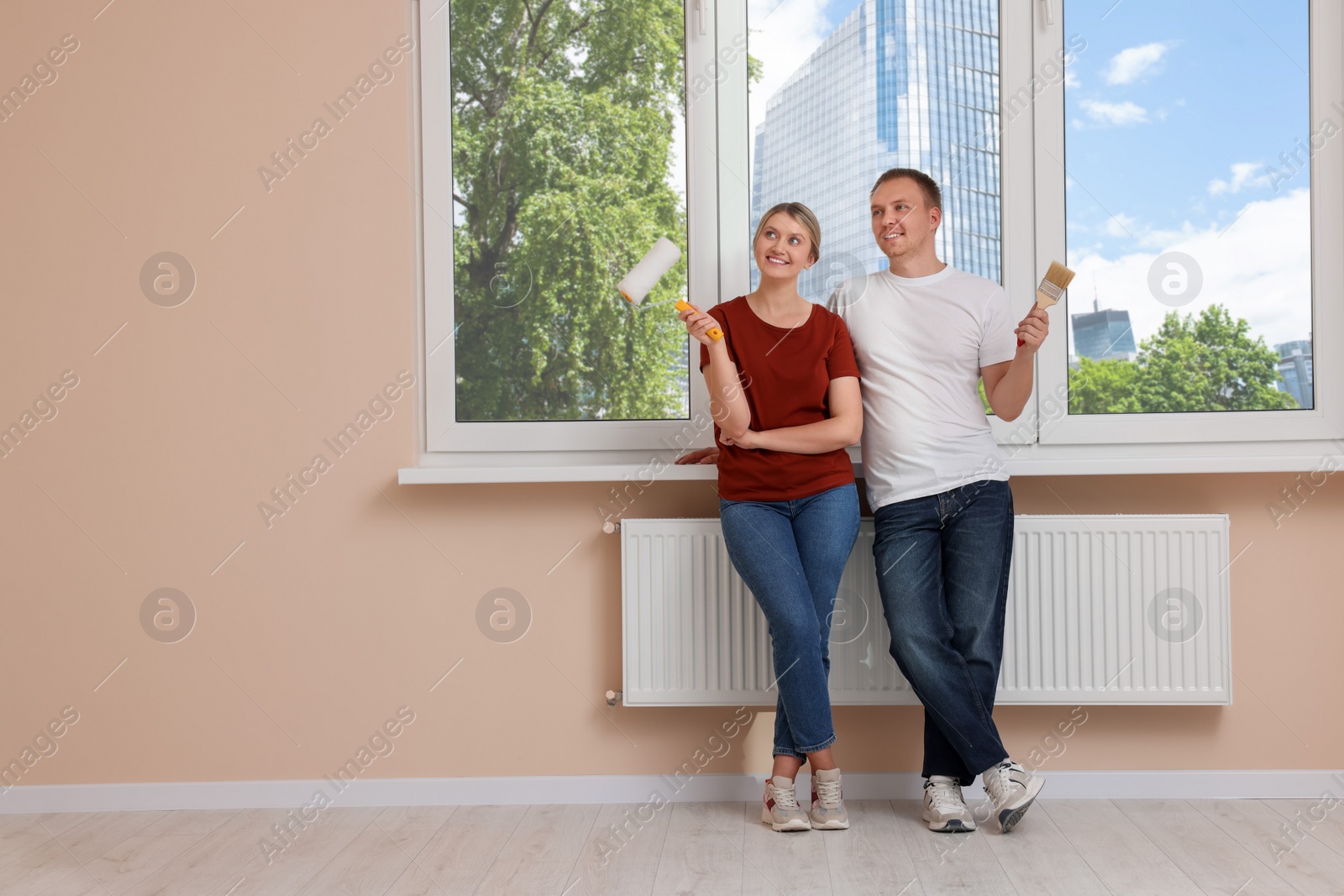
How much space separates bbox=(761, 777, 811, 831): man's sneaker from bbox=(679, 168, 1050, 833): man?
286 millimetres

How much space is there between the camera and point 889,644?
2.07m

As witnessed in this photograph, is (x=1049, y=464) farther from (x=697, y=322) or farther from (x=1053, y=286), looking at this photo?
(x=697, y=322)

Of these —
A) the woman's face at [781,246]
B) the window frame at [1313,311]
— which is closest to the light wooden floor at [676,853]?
the window frame at [1313,311]

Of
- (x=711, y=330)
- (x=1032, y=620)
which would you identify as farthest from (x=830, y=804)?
(x=711, y=330)

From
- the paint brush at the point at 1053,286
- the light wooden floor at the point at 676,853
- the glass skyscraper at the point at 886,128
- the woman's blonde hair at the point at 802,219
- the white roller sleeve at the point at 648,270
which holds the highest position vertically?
the glass skyscraper at the point at 886,128

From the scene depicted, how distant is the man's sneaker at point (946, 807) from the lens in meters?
1.99

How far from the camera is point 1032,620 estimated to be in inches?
84.9

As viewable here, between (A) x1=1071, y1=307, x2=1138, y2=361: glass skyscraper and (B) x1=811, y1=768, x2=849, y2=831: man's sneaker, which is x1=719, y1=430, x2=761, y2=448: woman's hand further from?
(A) x1=1071, y1=307, x2=1138, y2=361: glass skyscraper

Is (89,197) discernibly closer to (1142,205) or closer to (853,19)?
(853,19)

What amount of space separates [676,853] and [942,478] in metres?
0.96

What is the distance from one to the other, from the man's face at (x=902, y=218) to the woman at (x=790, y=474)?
16 centimetres

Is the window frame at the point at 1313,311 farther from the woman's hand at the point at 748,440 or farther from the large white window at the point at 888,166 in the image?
the woman's hand at the point at 748,440

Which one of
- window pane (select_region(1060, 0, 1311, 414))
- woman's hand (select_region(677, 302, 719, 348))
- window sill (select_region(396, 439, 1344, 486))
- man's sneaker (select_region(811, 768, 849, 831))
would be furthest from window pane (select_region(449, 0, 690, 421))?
window pane (select_region(1060, 0, 1311, 414))

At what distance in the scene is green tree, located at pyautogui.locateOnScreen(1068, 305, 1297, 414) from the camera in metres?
2.29
